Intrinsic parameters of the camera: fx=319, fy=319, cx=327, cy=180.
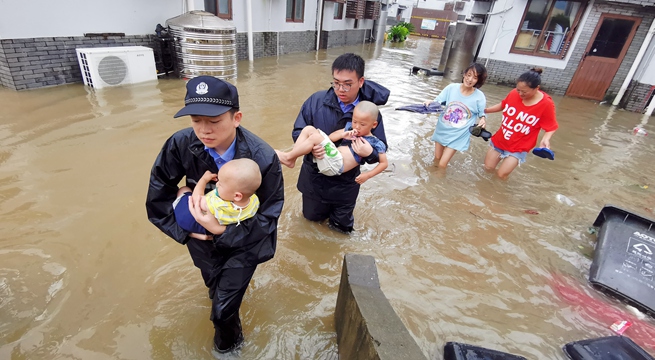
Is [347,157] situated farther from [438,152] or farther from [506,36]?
[506,36]

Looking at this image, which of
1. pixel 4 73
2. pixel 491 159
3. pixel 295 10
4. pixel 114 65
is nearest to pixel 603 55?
pixel 491 159

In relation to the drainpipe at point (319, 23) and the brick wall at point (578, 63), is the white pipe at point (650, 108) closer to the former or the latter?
the brick wall at point (578, 63)

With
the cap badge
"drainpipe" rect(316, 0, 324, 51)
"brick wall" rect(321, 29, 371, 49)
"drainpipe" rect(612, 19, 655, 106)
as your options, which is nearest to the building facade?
"drainpipe" rect(316, 0, 324, 51)

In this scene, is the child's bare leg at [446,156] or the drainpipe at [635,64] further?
the drainpipe at [635,64]

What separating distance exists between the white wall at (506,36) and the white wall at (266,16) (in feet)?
29.7

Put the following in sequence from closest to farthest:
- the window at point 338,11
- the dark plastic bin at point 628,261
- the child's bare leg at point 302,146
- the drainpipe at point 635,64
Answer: the child's bare leg at point 302,146
the dark plastic bin at point 628,261
the drainpipe at point 635,64
the window at point 338,11

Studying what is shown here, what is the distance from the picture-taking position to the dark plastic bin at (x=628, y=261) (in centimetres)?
304

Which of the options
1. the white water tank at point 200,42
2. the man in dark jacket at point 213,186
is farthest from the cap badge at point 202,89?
the white water tank at point 200,42

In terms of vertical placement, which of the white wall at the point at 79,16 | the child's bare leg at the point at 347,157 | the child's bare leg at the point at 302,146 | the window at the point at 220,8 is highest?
the window at the point at 220,8

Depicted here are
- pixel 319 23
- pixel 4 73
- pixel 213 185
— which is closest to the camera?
pixel 213 185

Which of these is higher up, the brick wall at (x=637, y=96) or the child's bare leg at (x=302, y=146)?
the child's bare leg at (x=302, y=146)

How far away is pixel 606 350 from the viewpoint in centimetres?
240

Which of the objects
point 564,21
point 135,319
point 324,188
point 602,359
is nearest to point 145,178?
point 135,319

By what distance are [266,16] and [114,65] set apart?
26.7 ft
